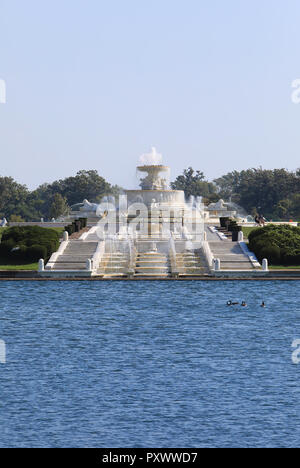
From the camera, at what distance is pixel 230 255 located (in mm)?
70125

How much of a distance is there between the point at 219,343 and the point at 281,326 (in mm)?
6110

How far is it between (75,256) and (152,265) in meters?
5.98

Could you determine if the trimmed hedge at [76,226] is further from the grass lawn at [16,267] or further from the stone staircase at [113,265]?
the grass lawn at [16,267]

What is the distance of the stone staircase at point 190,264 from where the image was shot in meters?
66.1

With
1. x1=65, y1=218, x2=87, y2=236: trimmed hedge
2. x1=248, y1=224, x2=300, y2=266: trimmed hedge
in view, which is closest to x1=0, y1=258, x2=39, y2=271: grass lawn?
x1=65, y1=218, x2=87, y2=236: trimmed hedge

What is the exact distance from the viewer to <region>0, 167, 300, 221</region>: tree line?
458 ft

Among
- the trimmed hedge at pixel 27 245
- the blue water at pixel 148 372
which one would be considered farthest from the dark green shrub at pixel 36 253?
the blue water at pixel 148 372

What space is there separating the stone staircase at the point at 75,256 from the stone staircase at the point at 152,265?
375 centimetres

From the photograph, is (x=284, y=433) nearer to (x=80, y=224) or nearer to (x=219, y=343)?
(x=219, y=343)

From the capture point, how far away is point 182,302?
5403cm

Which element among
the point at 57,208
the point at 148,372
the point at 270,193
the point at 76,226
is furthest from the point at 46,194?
the point at 148,372

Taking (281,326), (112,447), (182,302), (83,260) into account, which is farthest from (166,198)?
(112,447)

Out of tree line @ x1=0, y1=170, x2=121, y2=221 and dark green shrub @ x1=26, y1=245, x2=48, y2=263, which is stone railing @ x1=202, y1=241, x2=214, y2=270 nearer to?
dark green shrub @ x1=26, y1=245, x2=48, y2=263

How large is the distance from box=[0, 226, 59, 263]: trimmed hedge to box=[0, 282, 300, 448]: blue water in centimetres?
1238
